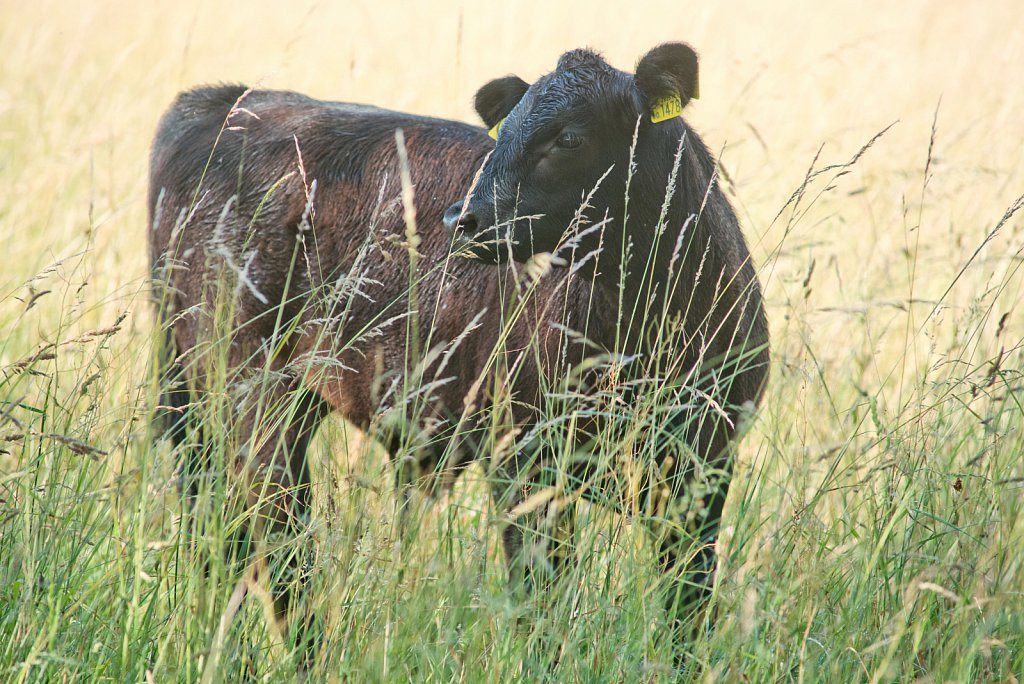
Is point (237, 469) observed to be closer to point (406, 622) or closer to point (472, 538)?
point (472, 538)

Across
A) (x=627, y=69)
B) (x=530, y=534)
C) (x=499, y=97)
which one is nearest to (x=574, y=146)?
(x=499, y=97)

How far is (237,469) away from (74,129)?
17.6ft

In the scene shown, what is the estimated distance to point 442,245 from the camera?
409cm

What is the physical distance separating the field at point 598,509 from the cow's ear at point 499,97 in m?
0.44

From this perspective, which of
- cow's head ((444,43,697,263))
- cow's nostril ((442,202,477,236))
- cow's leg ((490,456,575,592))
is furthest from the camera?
cow's head ((444,43,697,263))

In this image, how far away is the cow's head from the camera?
134 inches

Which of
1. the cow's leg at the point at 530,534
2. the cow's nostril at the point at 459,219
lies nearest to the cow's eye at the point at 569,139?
the cow's nostril at the point at 459,219

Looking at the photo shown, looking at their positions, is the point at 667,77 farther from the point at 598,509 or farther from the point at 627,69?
the point at 627,69

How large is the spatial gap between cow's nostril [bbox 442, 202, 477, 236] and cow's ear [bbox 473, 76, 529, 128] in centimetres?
82

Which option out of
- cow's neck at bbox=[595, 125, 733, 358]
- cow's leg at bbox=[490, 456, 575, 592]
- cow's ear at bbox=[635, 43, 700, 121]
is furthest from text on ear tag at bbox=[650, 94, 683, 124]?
cow's leg at bbox=[490, 456, 575, 592]

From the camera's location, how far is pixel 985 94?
8.88m

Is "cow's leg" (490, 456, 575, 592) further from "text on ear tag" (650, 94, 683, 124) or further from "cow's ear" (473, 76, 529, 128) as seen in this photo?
"cow's ear" (473, 76, 529, 128)

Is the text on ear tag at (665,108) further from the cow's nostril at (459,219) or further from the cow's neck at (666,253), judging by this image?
the cow's nostril at (459,219)

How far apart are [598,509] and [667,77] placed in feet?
5.56
